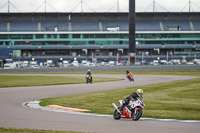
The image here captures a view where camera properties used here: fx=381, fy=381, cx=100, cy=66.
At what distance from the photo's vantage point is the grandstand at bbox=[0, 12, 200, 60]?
110m

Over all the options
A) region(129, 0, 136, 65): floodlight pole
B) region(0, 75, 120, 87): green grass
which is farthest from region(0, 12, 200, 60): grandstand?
region(0, 75, 120, 87): green grass

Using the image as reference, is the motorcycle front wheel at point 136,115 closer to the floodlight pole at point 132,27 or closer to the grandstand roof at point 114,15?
the floodlight pole at point 132,27

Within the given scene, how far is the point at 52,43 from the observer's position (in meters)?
111

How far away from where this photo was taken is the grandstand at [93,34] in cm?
10994

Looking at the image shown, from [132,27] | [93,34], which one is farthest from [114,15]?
[132,27]

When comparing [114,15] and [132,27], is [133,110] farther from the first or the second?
[114,15]

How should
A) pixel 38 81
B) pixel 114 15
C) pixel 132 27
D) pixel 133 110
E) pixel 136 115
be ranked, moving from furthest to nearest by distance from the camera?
pixel 114 15 → pixel 132 27 → pixel 38 81 → pixel 133 110 → pixel 136 115

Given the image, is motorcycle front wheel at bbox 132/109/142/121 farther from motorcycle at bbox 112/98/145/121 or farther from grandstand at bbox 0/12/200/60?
grandstand at bbox 0/12/200/60

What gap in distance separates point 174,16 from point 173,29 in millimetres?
5689

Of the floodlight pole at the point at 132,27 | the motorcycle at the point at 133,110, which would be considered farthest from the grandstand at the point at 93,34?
the motorcycle at the point at 133,110

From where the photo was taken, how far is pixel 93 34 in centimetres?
11106

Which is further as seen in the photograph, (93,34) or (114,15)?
(114,15)

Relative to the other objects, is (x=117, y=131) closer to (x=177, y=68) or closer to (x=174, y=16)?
(x=177, y=68)

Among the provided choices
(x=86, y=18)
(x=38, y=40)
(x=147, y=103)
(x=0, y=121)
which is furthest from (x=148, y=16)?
(x=0, y=121)
